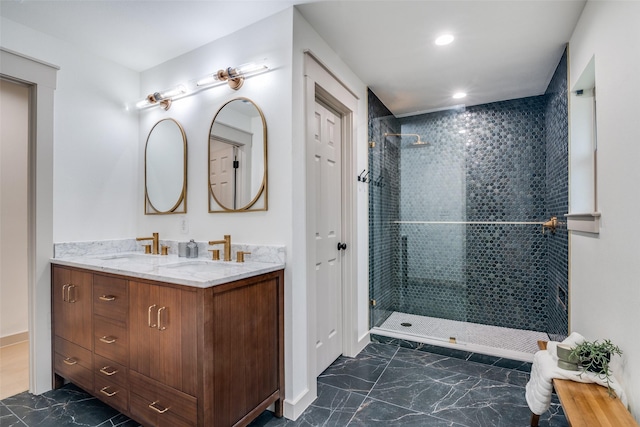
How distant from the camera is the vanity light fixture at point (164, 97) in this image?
235 cm

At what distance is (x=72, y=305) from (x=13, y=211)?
1.69 m

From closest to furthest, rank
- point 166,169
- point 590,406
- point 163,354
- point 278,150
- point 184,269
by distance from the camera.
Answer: point 590,406, point 163,354, point 184,269, point 278,150, point 166,169

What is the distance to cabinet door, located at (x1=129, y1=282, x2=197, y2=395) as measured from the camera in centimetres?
145

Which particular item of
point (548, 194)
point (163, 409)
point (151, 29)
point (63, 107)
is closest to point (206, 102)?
point (151, 29)

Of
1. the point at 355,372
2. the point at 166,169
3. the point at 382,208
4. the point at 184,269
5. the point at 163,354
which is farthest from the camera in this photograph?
the point at 382,208

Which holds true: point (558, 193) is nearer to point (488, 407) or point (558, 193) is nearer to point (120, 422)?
point (488, 407)

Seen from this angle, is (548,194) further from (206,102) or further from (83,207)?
(83,207)

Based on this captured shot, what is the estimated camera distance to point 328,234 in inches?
97.2

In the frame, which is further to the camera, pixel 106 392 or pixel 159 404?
pixel 106 392

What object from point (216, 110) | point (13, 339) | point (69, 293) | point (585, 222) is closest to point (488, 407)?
point (585, 222)

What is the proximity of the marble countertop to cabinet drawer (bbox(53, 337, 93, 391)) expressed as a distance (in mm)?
541

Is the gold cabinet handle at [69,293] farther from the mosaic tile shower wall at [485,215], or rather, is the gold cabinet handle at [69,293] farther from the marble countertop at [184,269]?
the mosaic tile shower wall at [485,215]

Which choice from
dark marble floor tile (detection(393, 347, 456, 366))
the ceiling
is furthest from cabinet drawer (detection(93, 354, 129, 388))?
the ceiling

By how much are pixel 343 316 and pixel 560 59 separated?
2682mm
